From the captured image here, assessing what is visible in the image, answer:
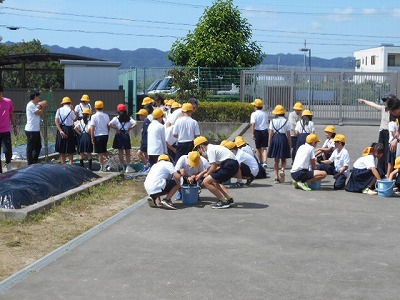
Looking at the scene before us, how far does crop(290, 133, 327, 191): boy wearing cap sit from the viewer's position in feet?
41.9

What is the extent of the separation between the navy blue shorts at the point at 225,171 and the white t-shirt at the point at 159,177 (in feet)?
2.30

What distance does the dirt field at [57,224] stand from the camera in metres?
8.24

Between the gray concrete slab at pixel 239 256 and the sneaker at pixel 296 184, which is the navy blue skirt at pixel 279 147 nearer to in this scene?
the sneaker at pixel 296 184

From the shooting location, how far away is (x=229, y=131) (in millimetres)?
24391

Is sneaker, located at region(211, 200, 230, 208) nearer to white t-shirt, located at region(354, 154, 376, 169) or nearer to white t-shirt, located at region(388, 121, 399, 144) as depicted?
white t-shirt, located at region(354, 154, 376, 169)

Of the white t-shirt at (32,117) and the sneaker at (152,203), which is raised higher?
the white t-shirt at (32,117)

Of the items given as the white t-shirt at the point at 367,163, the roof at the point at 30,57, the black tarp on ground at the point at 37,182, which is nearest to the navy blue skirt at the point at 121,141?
the black tarp on ground at the point at 37,182

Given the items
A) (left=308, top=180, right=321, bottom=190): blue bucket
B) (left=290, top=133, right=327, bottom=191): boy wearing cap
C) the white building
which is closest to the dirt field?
(left=290, top=133, right=327, bottom=191): boy wearing cap

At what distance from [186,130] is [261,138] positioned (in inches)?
114

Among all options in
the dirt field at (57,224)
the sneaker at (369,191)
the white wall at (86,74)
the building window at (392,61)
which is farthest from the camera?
the building window at (392,61)

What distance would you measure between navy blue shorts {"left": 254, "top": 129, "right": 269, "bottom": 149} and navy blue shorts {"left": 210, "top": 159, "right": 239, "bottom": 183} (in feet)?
14.4

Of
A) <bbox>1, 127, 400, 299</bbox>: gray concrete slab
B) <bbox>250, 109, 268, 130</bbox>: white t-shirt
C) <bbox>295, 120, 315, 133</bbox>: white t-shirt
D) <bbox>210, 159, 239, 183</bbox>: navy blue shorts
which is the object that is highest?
<bbox>250, 109, 268, 130</bbox>: white t-shirt

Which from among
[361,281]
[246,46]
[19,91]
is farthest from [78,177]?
[246,46]

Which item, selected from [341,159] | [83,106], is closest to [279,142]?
[341,159]
